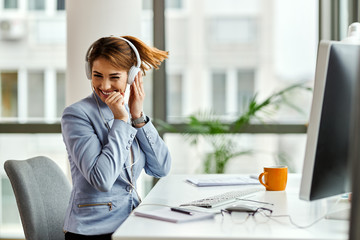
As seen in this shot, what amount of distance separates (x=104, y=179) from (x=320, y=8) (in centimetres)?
245

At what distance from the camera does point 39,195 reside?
70.7 inches

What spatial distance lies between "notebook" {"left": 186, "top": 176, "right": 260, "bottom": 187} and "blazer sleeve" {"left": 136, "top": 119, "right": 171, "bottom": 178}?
148 mm

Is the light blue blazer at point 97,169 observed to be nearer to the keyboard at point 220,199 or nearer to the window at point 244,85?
the keyboard at point 220,199

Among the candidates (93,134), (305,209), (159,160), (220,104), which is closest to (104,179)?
(93,134)

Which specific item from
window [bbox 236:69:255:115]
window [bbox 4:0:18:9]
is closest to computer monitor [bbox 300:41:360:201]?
window [bbox 236:69:255:115]

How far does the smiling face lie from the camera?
175 cm

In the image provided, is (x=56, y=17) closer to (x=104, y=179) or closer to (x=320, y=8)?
(x=320, y=8)

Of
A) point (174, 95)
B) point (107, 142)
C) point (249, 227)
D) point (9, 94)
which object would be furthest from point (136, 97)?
point (9, 94)

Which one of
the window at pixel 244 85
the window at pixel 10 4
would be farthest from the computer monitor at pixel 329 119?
the window at pixel 10 4

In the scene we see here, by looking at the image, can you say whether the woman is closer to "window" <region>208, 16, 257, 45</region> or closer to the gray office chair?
the gray office chair

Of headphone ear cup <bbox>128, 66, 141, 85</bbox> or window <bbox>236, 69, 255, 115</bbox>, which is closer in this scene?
headphone ear cup <bbox>128, 66, 141, 85</bbox>

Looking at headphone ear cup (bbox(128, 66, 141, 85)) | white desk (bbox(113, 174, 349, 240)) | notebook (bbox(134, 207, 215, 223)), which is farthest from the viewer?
headphone ear cup (bbox(128, 66, 141, 85))

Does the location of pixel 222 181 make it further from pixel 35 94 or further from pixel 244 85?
pixel 35 94

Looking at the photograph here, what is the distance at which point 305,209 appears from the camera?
5.05 feet
